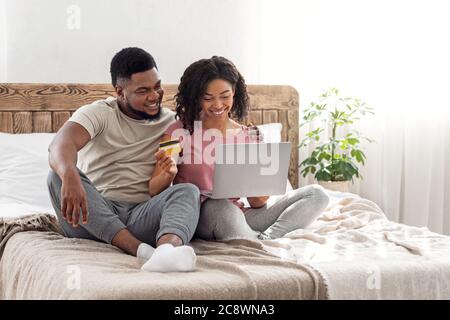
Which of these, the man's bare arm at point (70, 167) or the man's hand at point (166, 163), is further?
the man's hand at point (166, 163)

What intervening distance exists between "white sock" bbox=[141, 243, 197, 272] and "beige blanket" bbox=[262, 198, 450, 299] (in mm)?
301

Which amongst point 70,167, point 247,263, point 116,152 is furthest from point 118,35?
point 247,263

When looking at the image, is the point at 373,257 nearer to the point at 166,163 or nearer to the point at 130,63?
the point at 166,163

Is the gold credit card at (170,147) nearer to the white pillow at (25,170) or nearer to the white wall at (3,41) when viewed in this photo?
the white pillow at (25,170)

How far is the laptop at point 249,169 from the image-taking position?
6.65 ft

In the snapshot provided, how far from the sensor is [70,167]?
79.4 inches

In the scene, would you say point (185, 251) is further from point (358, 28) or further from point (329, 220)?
point (358, 28)

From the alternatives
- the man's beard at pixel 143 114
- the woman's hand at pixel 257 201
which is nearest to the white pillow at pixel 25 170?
the man's beard at pixel 143 114

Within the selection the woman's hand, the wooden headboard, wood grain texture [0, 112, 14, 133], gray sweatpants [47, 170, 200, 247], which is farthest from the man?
wood grain texture [0, 112, 14, 133]

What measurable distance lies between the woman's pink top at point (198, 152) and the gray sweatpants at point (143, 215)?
221mm

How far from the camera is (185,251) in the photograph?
5.71ft

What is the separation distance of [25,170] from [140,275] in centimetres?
135

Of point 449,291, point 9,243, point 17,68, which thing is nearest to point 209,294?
point 449,291

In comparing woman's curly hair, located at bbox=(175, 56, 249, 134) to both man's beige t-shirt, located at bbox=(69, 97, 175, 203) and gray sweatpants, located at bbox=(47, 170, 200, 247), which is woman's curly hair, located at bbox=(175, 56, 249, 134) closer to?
man's beige t-shirt, located at bbox=(69, 97, 175, 203)
